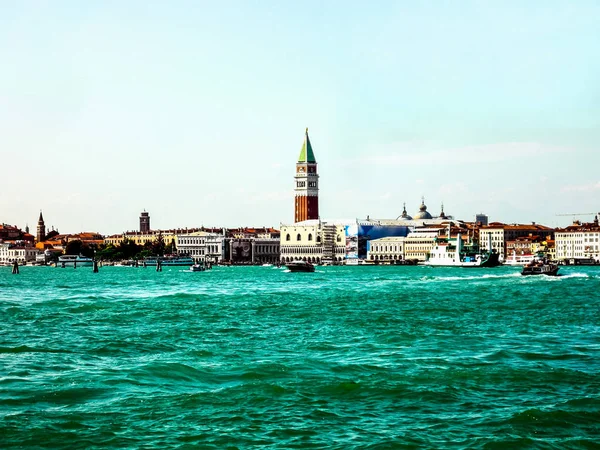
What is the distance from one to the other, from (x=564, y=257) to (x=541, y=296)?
75197mm

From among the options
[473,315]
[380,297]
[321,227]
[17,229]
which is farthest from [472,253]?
[17,229]

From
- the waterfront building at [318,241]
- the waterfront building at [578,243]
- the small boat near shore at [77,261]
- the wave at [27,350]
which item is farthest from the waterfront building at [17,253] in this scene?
the wave at [27,350]

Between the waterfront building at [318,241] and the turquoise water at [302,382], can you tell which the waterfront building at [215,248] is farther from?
the turquoise water at [302,382]

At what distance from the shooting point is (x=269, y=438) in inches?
359

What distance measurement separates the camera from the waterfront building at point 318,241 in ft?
407

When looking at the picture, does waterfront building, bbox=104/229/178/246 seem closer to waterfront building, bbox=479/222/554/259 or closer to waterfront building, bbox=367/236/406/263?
waterfront building, bbox=367/236/406/263

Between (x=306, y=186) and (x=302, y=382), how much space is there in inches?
4704

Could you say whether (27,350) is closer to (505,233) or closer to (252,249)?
(505,233)

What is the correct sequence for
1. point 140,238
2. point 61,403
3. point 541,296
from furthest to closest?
1. point 140,238
2. point 541,296
3. point 61,403

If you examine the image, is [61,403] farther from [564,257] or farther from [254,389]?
[564,257]

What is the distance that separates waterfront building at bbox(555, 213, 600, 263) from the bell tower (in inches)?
1491

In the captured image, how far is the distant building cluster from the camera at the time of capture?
359 ft

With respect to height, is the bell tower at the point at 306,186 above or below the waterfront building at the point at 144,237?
above

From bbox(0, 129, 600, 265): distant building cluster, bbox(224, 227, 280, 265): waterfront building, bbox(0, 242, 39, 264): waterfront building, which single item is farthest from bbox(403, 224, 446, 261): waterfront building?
bbox(0, 242, 39, 264): waterfront building
